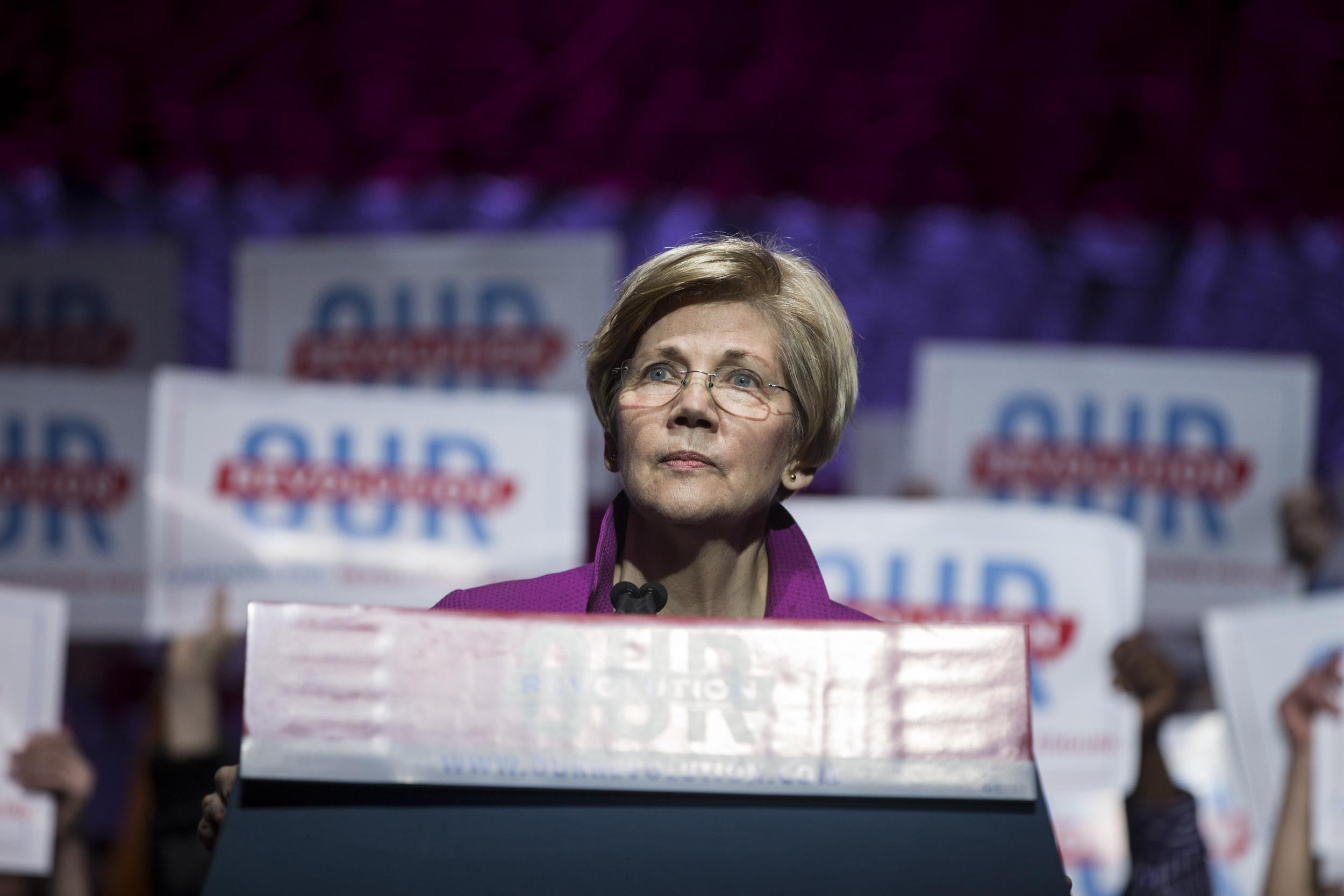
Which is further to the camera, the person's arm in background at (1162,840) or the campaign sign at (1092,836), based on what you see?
the campaign sign at (1092,836)

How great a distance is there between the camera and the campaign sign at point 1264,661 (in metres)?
2.61

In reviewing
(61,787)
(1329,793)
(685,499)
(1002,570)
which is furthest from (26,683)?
(1329,793)

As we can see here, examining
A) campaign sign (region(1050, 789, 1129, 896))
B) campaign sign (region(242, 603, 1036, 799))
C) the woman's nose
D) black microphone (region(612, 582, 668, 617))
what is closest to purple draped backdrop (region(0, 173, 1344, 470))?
campaign sign (region(1050, 789, 1129, 896))

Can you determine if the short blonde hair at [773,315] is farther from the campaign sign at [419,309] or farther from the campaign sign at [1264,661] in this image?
the campaign sign at [419,309]

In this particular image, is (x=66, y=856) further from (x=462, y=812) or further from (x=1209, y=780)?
(x=1209, y=780)

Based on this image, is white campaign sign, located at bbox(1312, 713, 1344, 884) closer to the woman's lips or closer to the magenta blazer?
the magenta blazer

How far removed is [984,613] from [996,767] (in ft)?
6.53

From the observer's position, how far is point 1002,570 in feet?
9.07

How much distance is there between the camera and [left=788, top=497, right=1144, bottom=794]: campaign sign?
272 cm

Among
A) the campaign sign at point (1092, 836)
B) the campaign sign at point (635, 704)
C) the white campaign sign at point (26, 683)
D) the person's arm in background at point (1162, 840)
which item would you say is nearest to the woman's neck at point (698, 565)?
the campaign sign at point (635, 704)

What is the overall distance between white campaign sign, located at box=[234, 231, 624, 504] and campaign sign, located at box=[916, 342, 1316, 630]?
941 millimetres

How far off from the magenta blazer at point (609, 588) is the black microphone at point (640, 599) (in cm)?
5

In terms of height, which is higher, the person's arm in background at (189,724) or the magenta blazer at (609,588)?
the magenta blazer at (609,588)

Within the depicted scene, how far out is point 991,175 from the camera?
3.92 m
